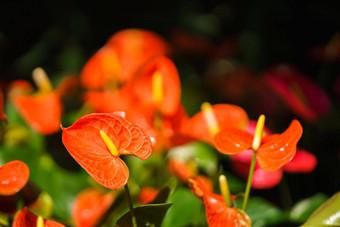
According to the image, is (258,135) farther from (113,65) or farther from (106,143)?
(113,65)

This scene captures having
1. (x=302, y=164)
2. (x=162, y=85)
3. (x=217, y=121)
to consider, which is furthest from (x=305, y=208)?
(x=162, y=85)

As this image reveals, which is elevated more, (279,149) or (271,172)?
(279,149)

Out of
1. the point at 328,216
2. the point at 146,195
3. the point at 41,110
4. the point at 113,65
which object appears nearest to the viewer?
the point at 328,216

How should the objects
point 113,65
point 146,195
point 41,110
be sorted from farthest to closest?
point 113,65, point 41,110, point 146,195

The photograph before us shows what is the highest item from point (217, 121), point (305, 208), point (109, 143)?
point (109, 143)

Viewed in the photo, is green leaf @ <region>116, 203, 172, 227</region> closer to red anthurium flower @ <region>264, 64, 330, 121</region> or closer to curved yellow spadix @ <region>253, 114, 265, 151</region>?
curved yellow spadix @ <region>253, 114, 265, 151</region>

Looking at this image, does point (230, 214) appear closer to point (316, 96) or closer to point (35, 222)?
point (35, 222)

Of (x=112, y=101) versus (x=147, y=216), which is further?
(x=112, y=101)
